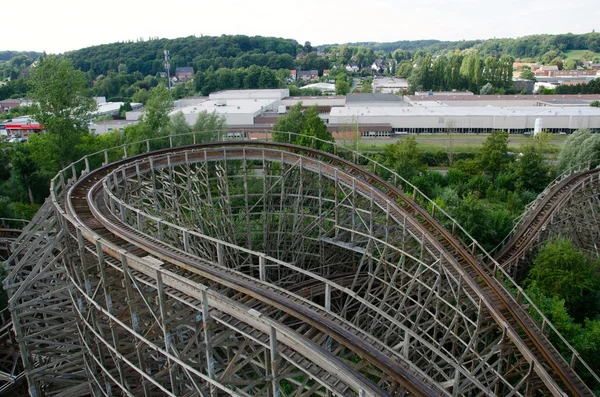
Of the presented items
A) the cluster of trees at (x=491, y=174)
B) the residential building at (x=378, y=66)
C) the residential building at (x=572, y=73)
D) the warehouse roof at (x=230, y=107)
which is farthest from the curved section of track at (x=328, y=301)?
the residential building at (x=378, y=66)

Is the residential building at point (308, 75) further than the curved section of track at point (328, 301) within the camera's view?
Yes

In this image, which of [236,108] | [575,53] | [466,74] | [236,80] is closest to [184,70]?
[236,80]

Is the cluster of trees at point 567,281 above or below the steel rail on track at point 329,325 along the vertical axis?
below

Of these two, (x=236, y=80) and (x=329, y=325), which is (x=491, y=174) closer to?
(x=329, y=325)

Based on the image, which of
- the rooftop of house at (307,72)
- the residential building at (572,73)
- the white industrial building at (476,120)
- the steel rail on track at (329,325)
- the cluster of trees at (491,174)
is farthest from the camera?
the rooftop of house at (307,72)

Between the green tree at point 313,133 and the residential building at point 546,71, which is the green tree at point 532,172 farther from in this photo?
the residential building at point 546,71

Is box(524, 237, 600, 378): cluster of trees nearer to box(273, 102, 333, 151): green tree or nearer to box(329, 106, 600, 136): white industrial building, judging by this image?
box(273, 102, 333, 151): green tree
